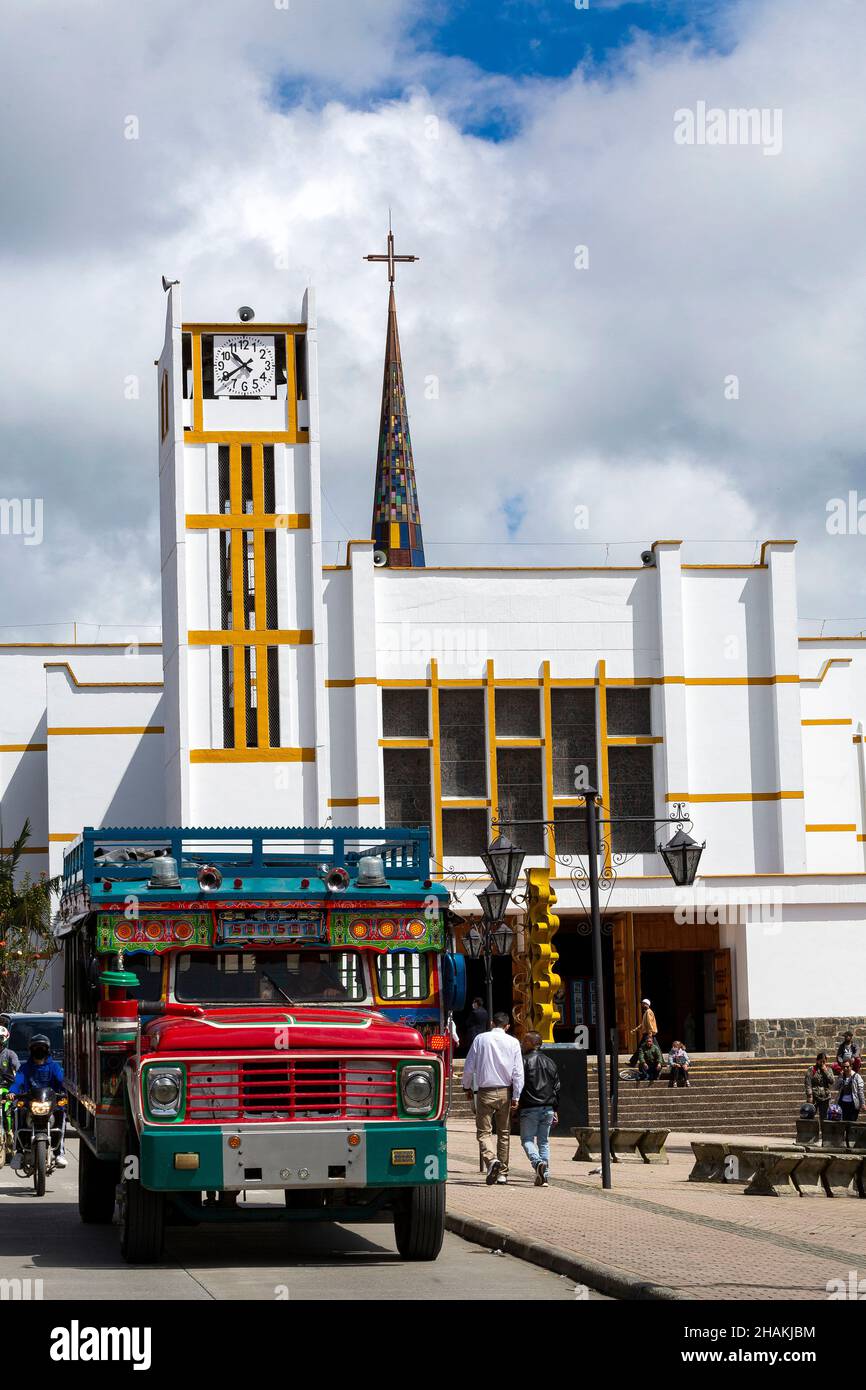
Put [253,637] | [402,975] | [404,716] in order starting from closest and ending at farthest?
[402,975]
[253,637]
[404,716]

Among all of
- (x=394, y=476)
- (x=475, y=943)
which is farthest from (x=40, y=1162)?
(x=394, y=476)

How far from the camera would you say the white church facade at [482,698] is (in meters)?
54.4

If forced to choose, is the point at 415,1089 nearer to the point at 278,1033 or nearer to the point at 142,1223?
the point at 278,1033

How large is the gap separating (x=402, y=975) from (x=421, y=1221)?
182 cm

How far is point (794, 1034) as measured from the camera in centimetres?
5066

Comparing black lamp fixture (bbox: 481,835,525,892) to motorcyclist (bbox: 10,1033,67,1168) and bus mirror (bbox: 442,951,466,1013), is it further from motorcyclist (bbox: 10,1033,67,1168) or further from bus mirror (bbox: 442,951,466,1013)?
bus mirror (bbox: 442,951,466,1013)

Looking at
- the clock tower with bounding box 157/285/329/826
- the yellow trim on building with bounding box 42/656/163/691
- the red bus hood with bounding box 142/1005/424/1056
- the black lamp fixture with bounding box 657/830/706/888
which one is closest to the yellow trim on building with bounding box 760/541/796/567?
the clock tower with bounding box 157/285/329/826

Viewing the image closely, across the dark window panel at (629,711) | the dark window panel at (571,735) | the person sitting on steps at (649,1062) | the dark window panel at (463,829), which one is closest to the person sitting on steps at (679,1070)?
the person sitting on steps at (649,1062)

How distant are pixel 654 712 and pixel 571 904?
21.3 feet

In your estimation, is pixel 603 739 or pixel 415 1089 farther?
pixel 603 739

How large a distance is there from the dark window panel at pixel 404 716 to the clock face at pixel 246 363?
29.8 ft

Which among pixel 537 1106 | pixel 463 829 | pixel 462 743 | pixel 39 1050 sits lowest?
pixel 537 1106

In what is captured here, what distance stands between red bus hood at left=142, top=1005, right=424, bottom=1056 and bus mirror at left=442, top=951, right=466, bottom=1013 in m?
0.90

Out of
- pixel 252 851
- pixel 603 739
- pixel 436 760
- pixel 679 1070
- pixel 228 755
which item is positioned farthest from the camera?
pixel 603 739
